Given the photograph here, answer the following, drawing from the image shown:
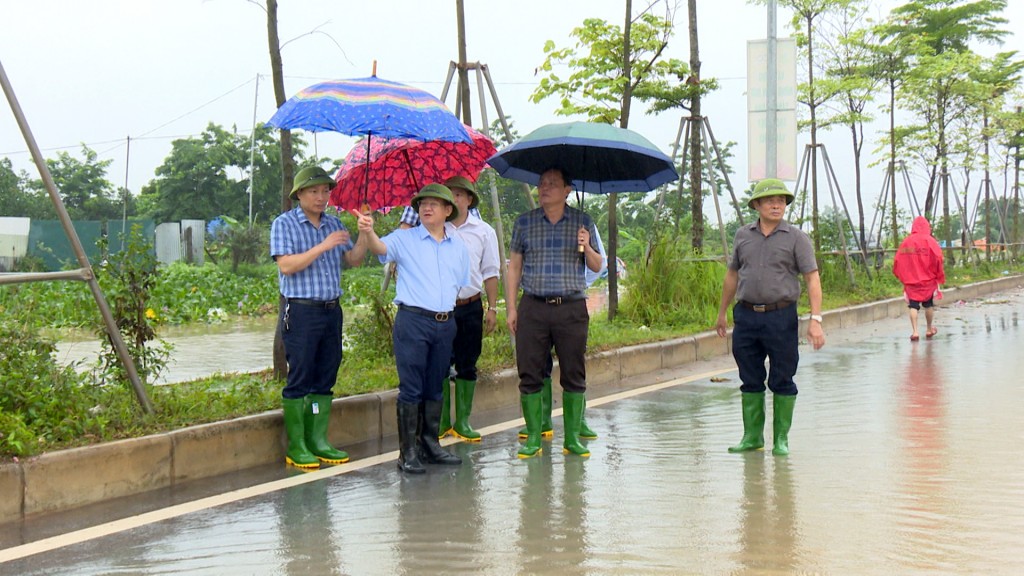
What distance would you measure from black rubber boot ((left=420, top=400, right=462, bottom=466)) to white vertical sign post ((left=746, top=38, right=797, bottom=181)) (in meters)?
6.87

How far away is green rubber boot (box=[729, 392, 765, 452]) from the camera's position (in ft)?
21.2

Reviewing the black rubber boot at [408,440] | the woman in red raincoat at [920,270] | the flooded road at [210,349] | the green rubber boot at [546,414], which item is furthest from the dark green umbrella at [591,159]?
the woman in red raincoat at [920,270]

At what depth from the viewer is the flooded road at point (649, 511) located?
4.25 meters

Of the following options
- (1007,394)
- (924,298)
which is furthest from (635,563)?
(924,298)

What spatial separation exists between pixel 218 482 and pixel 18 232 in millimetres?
18328

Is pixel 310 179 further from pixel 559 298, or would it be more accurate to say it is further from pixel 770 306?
pixel 770 306

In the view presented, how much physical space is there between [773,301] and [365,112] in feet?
8.60

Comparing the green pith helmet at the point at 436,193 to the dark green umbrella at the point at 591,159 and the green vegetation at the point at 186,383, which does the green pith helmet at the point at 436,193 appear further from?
the green vegetation at the point at 186,383

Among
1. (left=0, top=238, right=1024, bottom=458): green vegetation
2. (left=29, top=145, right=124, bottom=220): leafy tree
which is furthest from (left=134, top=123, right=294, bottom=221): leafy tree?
(left=0, top=238, right=1024, bottom=458): green vegetation

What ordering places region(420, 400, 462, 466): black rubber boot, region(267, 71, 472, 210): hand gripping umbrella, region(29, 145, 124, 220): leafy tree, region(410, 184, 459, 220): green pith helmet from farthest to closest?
1. region(29, 145, 124, 220): leafy tree
2. region(420, 400, 462, 466): black rubber boot
3. region(410, 184, 459, 220): green pith helmet
4. region(267, 71, 472, 210): hand gripping umbrella

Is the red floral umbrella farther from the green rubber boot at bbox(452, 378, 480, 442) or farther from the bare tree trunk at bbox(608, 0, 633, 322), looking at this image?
the bare tree trunk at bbox(608, 0, 633, 322)

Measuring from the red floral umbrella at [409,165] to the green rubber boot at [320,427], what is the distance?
151cm

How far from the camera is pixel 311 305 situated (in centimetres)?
611

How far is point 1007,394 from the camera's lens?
849cm
